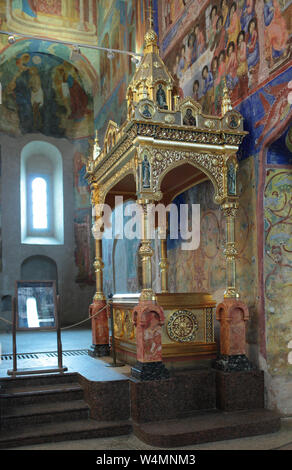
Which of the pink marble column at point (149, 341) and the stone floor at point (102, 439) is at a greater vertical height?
the pink marble column at point (149, 341)

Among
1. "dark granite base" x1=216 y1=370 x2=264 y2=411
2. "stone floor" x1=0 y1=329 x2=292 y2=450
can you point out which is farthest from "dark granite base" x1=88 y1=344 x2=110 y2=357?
"dark granite base" x1=216 y1=370 x2=264 y2=411

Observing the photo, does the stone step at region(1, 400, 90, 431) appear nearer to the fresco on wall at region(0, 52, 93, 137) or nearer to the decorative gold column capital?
the decorative gold column capital

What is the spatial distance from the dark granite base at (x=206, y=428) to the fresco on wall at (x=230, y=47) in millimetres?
4256

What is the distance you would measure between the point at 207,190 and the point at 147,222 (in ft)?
6.54

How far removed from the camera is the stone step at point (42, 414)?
555 centimetres

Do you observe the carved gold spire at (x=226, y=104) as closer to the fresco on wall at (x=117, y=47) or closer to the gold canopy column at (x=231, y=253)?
the gold canopy column at (x=231, y=253)

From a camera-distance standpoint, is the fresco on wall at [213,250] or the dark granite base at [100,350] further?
the dark granite base at [100,350]

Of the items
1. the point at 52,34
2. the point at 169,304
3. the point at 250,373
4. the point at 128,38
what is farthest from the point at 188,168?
the point at 52,34

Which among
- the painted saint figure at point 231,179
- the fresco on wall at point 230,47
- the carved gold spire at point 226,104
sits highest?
the fresco on wall at point 230,47

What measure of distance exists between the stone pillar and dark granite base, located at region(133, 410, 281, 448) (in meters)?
0.60

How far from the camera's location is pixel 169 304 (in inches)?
248

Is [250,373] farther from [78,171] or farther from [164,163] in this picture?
[78,171]

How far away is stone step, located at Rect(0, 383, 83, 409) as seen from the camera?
5.94 m

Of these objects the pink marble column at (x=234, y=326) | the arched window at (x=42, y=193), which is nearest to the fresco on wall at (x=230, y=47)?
the pink marble column at (x=234, y=326)
